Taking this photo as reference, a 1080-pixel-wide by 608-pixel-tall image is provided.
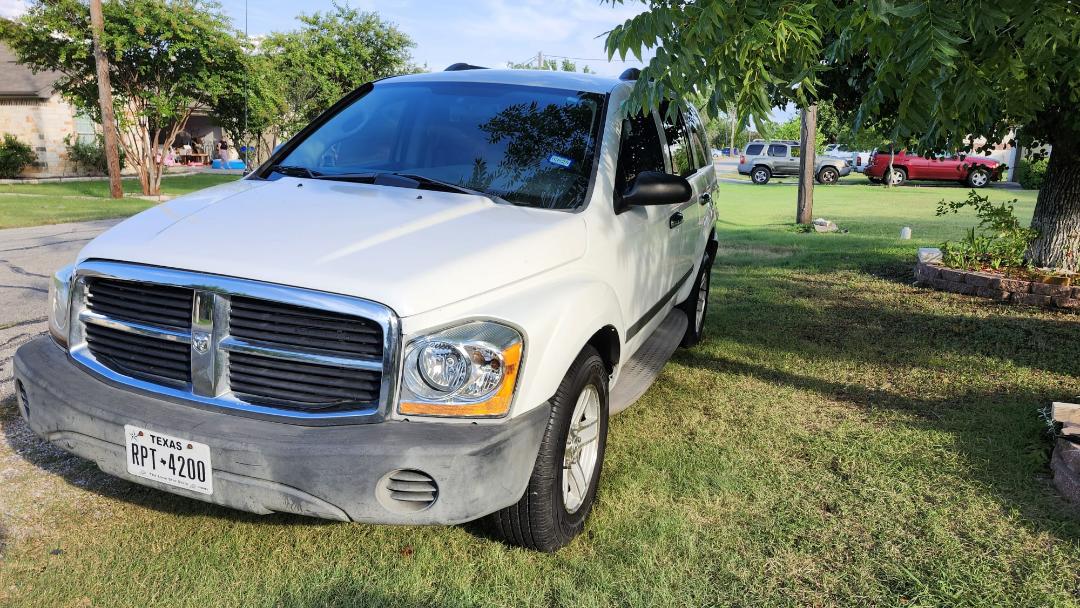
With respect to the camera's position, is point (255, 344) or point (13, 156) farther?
point (13, 156)

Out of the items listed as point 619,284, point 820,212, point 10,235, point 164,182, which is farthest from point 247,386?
point 164,182

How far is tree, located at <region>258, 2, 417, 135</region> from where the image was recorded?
28578 millimetres

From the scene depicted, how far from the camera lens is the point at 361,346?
238 cm

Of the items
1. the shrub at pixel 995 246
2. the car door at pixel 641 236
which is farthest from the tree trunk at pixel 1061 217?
the car door at pixel 641 236

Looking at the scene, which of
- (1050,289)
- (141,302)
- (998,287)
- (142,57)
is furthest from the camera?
(142,57)

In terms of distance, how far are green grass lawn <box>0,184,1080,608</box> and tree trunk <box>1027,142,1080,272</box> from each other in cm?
294

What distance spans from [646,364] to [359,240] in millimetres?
1977

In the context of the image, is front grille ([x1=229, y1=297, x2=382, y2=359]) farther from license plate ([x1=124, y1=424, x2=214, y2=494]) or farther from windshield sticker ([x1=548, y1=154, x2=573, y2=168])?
windshield sticker ([x1=548, y1=154, x2=573, y2=168])

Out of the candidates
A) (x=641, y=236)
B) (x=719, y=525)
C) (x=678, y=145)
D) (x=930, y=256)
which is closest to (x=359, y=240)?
(x=641, y=236)

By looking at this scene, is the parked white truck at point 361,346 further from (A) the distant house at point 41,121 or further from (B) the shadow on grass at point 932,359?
(A) the distant house at point 41,121

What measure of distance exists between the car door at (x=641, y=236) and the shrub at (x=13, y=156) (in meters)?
29.2

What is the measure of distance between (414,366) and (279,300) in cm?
47

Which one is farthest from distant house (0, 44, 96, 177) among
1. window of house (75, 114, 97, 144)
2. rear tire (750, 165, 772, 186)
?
rear tire (750, 165, 772, 186)

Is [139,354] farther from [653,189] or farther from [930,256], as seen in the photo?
[930,256]
